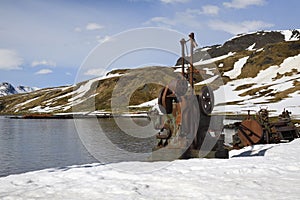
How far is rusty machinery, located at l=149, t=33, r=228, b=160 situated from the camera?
17078 millimetres

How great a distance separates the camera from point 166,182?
9.80 m

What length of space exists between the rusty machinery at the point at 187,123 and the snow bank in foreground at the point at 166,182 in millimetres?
4192

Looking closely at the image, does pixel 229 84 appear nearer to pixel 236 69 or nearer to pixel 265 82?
pixel 265 82

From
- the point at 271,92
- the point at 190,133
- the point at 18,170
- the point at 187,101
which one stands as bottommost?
the point at 18,170

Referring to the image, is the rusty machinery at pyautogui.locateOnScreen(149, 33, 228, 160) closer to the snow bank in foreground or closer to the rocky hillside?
the snow bank in foreground

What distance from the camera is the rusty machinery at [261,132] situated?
82.5ft

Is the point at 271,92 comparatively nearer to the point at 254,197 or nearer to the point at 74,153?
the point at 74,153

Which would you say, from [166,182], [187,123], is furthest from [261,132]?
[166,182]

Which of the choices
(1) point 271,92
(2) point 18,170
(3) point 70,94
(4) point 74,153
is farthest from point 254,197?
(3) point 70,94

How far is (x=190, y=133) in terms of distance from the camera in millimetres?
17125

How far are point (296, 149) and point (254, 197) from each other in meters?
11.7

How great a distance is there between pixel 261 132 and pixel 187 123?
1017 cm

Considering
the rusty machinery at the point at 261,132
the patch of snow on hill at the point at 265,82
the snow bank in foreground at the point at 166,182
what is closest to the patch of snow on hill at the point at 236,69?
the patch of snow on hill at the point at 265,82

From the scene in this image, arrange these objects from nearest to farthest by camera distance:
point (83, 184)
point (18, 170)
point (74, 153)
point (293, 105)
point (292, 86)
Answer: point (83, 184) → point (18, 170) → point (74, 153) → point (293, 105) → point (292, 86)
